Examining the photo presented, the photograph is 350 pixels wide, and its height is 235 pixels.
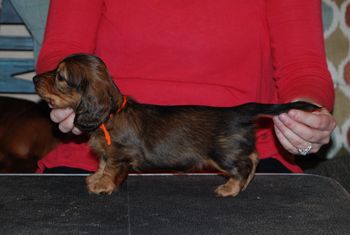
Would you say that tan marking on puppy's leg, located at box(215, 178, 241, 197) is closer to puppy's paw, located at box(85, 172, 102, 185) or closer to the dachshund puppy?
the dachshund puppy

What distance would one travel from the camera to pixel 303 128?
1.63 meters

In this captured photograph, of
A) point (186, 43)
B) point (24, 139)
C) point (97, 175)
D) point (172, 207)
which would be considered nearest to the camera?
point (172, 207)

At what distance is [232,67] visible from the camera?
202 centimetres

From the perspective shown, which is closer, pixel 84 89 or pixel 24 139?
pixel 84 89

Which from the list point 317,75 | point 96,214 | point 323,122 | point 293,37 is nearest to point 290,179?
point 323,122

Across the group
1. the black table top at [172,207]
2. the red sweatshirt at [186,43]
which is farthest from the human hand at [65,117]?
the red sweatshirt at [186,43]

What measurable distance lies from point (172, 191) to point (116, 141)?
212 millimetres

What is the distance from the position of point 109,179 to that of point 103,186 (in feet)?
0.10

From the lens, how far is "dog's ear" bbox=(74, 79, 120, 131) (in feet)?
5.11

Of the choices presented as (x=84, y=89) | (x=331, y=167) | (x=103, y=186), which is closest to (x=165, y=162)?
(x=103, y=186)

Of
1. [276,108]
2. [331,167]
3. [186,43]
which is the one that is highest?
[276,108]

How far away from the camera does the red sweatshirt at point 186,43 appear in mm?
1973

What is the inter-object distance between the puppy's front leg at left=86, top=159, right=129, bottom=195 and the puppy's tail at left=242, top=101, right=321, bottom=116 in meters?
0.39

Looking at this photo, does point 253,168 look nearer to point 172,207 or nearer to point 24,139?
point 172,207
